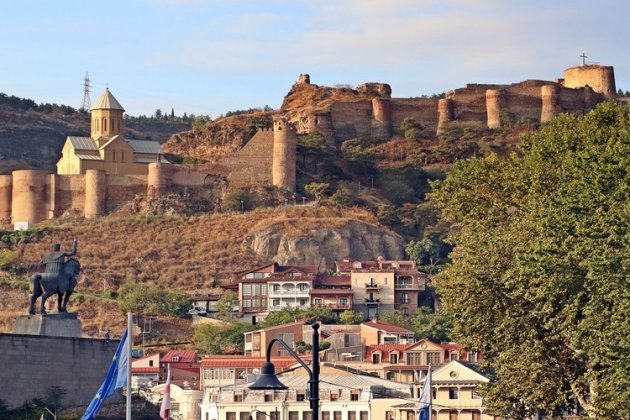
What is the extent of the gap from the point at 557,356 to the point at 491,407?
9.42ft

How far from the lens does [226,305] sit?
12575 cm

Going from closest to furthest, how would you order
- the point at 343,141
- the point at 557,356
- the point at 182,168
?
the point at 557,356, the point at 182,168, the point at 343,141

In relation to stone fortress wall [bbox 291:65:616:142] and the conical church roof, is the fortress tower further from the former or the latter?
stone fortress wall [bbox 291:65:616:142]

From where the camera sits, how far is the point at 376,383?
85188 mm

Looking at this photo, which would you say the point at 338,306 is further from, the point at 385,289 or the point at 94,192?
the point at 94,192

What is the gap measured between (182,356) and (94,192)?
29.0 meters

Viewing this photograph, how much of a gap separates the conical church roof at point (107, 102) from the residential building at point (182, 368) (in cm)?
3644

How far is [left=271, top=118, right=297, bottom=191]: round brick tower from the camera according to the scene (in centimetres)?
13975

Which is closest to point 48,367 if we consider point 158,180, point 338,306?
point 338,306

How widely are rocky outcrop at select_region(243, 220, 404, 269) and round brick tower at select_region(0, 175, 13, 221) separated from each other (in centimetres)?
1660

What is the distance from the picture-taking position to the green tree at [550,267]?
4784cm

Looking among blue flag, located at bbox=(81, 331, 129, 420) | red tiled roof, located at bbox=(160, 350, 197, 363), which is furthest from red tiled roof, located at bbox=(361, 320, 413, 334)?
blue flag, located at bbox=(81, 331, 129, 420)

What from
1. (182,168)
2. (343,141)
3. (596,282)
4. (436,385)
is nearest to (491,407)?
(596,282)

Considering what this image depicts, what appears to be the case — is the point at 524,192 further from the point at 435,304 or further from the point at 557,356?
the point at 435,304
